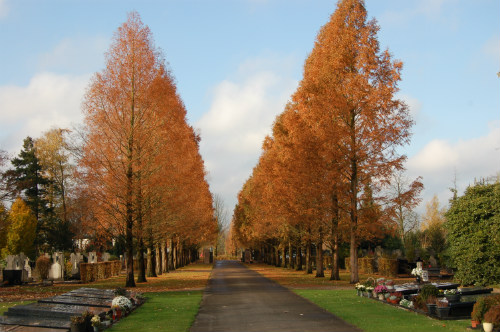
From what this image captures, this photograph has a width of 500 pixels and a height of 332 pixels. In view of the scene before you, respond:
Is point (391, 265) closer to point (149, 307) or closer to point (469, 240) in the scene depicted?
point (469, 240)

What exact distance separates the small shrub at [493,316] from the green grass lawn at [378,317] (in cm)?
82

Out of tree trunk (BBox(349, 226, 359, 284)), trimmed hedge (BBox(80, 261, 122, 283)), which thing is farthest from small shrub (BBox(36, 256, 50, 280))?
tree trunk (BBox(349, 226, 359, 284))

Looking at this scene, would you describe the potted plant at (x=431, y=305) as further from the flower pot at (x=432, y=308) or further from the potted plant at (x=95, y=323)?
the potted plant at (x=95, y=323)

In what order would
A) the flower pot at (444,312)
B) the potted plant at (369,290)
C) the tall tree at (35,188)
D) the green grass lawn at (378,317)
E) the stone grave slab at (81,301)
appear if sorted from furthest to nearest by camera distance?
the tall tree at (35,188), the potted plant at (369,290), the stone grave slab at (81,301), the flower pot at (444,312), the green grass lawn at (378,317)

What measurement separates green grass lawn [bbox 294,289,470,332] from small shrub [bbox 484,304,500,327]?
2.70 feet

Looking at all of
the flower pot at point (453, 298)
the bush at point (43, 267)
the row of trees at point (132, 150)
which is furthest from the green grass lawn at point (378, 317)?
the bush at point (43, 267)

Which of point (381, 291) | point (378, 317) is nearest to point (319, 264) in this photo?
point (381, 291)

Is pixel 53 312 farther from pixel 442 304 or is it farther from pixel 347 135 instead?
pixel 347 135

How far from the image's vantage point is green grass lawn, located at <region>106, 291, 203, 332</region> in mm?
12680

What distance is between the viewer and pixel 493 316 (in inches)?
412

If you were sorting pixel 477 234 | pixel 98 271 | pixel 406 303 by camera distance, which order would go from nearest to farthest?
pixel 406 303
pixel 477 234
pixel 98 271

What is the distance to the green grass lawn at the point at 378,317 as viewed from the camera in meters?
11.9

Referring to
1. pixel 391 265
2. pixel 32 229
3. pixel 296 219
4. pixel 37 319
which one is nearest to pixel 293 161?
pixel 296 219

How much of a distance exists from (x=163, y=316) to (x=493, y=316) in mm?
8696
